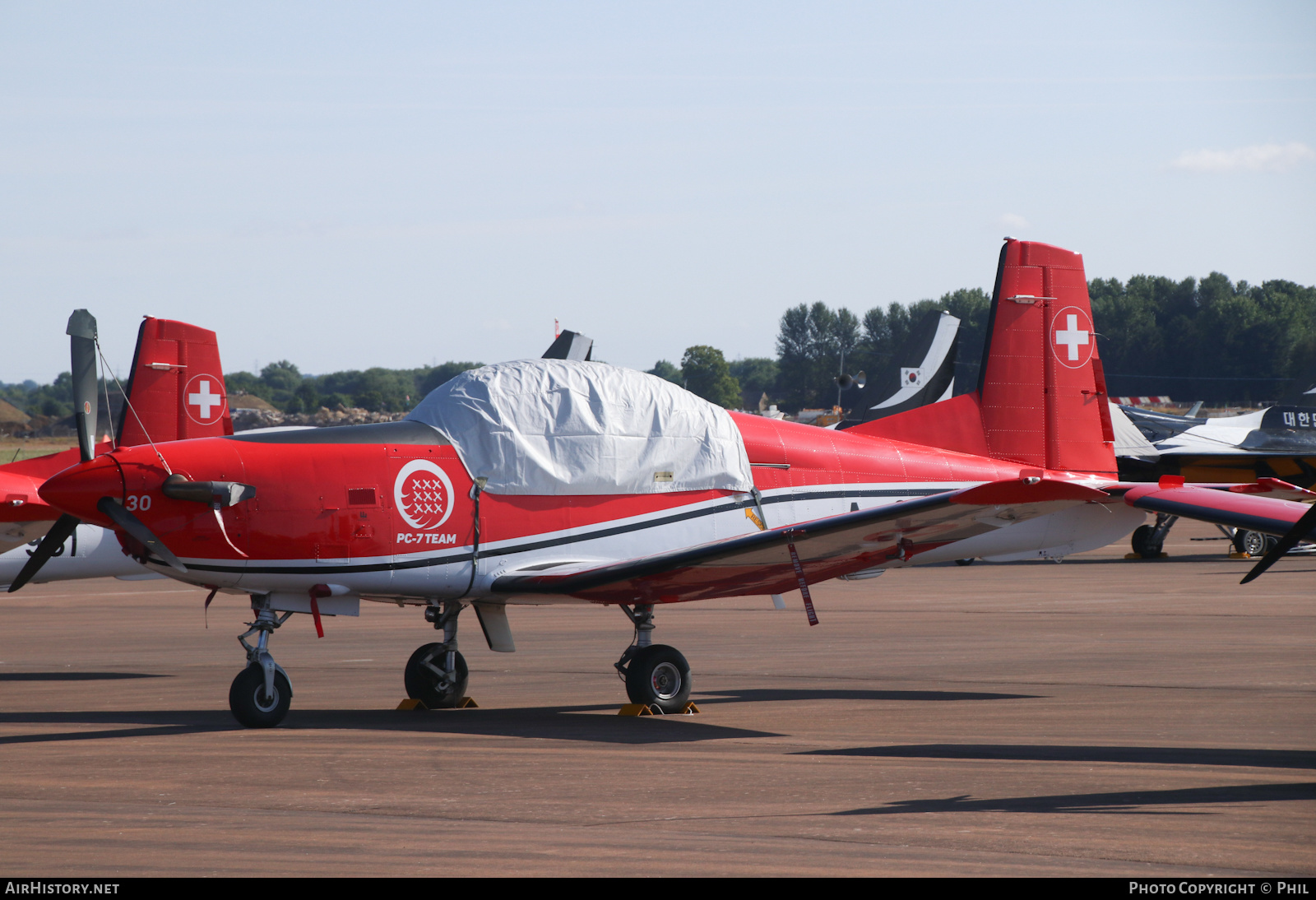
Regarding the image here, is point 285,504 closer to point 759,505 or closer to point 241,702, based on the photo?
point 241,702

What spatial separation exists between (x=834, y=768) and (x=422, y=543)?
3956 mm

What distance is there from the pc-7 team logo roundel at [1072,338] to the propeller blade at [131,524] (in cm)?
891

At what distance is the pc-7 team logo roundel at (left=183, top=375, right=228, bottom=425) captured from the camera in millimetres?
19344

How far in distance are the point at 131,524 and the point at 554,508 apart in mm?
3359

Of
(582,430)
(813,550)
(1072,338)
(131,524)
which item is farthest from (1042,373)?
(131,524)

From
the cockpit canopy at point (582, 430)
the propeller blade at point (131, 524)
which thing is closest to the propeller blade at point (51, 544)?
the propeller blade at point (131, 524)

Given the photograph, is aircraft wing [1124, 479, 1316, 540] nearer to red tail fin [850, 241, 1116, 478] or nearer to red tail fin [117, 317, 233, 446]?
red tail fin [850, 241, 1116, 478]

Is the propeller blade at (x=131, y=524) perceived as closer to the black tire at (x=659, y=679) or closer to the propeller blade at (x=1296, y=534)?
the black tire at (x=659, y=679)

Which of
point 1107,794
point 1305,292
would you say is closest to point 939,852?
point 1107,794

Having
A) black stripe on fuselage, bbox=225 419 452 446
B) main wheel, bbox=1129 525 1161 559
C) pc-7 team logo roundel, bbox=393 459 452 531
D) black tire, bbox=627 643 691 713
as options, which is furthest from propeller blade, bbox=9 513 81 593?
main wheel, bbox=1129 525 1161 559

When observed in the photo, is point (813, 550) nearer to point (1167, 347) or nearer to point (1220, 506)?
point (1220, 506)

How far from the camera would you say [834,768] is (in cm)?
882

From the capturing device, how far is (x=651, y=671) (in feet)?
37.5

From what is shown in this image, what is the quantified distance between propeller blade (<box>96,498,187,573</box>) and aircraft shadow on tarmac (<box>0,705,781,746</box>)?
1570mm
